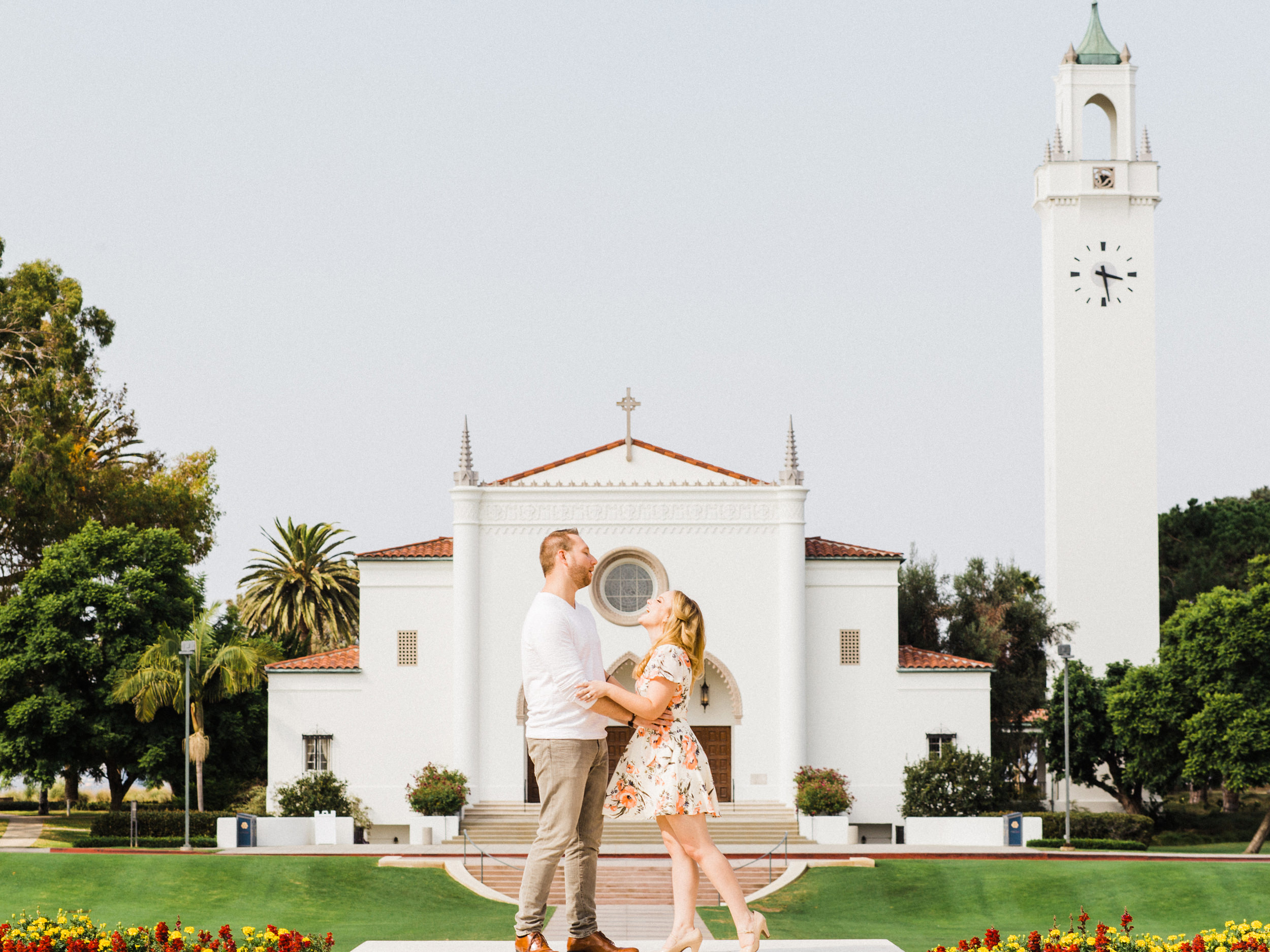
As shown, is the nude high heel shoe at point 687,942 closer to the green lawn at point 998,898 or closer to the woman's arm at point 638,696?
the woman's arm at point 638,696

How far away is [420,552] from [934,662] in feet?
45.5

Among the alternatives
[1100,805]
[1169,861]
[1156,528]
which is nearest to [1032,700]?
[1100,805]

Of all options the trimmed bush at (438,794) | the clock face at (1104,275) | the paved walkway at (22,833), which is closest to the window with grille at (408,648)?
the trimmed bush at (438,794)

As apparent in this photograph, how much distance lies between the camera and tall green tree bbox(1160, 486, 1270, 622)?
59.3m

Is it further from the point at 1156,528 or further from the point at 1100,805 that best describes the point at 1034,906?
the point at 1156,528

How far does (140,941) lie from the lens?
10750mm

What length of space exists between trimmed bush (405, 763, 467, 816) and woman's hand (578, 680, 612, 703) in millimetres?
28728

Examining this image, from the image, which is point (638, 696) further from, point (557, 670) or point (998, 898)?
point (998, 898)

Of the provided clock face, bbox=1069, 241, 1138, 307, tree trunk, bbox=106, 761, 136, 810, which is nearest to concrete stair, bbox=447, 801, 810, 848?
tree trunk, bbox=106, 761, 136, 810

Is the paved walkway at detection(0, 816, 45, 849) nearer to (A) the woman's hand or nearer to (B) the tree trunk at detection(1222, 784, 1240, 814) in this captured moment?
(A) the woman's hand

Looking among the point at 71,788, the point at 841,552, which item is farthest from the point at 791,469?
the point at 71,788

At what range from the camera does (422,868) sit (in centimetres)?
2973

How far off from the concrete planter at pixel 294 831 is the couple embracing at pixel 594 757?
91.5 ft

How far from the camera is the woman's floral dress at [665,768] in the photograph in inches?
354
